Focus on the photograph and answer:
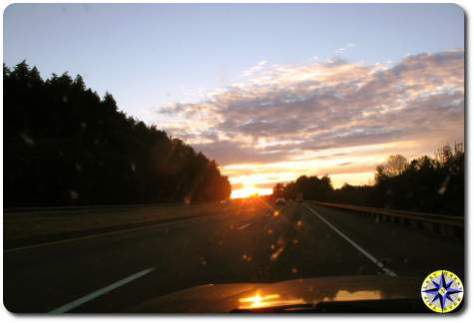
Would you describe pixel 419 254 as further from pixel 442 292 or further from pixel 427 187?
pixel 427 187

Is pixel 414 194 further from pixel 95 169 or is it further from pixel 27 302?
pixel 95 169

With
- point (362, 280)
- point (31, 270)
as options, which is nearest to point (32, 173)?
point (31, 270)

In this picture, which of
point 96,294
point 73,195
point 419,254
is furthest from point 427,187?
point 73,195

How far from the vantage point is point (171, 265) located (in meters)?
10.8

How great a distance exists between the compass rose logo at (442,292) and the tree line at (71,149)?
47229 mm

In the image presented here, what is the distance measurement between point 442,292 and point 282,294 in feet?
4.33

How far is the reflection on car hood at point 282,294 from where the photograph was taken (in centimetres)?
387

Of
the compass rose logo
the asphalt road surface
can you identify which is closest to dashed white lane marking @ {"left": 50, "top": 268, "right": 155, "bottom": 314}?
the asphalt road surface

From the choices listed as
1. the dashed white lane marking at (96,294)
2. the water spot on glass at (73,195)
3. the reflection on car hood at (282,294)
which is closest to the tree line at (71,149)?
the water spot on glass at (73,195)

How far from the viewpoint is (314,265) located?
10.8m

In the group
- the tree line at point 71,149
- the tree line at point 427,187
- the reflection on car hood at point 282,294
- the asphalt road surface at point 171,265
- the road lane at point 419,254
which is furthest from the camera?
the tree line at point 71,149

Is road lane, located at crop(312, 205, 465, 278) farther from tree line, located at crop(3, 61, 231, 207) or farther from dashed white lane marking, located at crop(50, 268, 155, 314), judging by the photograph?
tree line, located at crop(3, 61, 231, 207)

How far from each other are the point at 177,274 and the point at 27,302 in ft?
10.6

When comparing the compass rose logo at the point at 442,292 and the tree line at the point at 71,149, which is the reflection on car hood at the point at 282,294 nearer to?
the compass rose logo at the point at 442,292
